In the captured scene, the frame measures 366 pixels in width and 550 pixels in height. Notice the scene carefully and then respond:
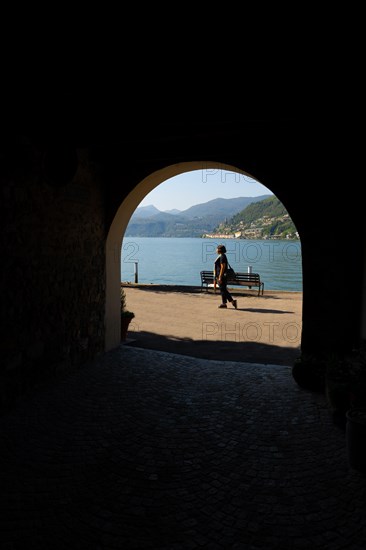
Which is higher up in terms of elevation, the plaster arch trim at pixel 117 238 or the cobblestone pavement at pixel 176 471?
the plaster arch trim at pixel 117 238

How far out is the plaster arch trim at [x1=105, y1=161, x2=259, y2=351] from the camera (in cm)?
642

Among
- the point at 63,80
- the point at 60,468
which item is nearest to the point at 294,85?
the point at 63,80

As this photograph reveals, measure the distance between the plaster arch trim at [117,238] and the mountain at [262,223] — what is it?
110m

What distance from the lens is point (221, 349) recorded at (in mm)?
7156

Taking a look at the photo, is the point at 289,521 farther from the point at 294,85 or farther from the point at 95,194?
the point at 95,194

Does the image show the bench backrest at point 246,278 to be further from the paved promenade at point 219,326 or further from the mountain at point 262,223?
the mountain at point 262,223

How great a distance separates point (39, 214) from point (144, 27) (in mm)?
2935

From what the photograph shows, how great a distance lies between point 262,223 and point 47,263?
137662 millimetres

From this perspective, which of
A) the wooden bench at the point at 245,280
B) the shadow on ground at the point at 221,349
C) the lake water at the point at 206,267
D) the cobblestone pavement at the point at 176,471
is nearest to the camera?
the cobblestone pavement at the point at 176,471

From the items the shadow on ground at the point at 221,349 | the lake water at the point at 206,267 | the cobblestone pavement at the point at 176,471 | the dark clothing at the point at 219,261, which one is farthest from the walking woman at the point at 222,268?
the lake water at the point at 206,267

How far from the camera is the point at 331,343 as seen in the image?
514 cm

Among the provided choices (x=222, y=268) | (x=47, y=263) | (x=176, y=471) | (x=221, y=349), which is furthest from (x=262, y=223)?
(x=176, y=471)

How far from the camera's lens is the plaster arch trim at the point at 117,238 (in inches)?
253

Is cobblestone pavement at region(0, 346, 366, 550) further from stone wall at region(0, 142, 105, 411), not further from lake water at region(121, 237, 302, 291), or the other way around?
lake water at region(121, 237, 302, 291)
